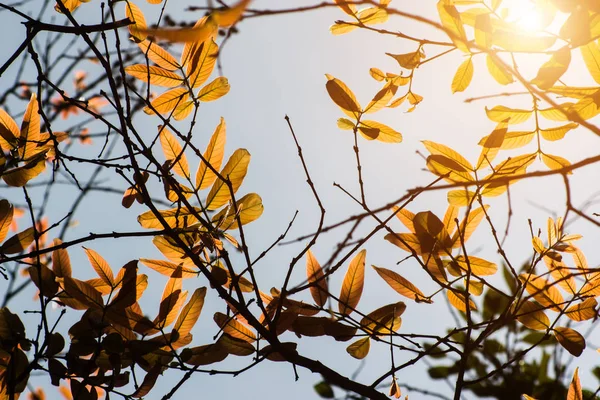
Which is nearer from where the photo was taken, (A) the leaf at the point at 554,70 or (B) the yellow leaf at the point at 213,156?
(A) the leaf at the point at 554,70

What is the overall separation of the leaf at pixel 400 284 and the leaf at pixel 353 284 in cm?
5

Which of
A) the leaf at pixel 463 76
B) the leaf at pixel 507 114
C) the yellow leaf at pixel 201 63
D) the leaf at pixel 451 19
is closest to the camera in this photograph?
the leaf at pixel 451 19

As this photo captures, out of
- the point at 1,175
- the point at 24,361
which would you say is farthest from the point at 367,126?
the point at 24,361

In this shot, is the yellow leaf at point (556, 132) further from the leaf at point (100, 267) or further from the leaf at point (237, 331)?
the leaf at point (100, 267)

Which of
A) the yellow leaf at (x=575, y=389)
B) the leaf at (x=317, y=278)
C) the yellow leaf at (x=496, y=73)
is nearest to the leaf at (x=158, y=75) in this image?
the leaf at (x=317, y=278)

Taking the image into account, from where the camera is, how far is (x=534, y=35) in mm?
1122

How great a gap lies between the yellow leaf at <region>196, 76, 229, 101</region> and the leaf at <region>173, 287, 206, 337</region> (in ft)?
1.77

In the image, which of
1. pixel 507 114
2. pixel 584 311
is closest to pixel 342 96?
pixel 507 114

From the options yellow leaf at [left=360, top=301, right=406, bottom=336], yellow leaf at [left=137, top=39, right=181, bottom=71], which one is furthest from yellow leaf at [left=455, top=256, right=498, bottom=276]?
yellow leaf at [left=137, top=39, right=181, bottom=71]

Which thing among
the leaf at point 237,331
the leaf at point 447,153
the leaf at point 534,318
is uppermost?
the leaf at point 447,153

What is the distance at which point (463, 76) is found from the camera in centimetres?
158

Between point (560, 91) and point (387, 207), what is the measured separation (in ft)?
1.84

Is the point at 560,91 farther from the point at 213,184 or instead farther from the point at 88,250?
the point at 88,250

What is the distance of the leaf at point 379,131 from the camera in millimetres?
1590
